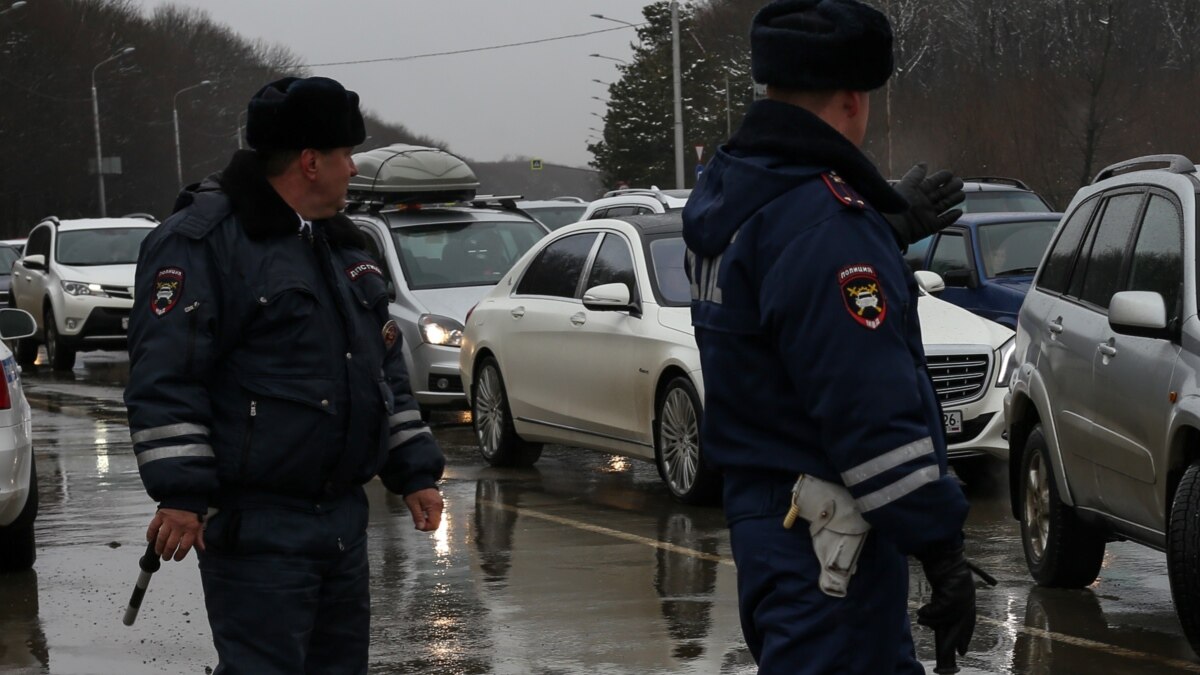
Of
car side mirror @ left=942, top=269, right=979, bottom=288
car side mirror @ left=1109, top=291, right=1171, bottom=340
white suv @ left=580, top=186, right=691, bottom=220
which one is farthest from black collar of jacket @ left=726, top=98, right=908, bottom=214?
white suv @ left=580, top=186, right=691, bottom=220

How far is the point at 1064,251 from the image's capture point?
8.05m

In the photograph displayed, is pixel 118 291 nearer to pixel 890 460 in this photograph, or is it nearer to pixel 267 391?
pixel 267 391

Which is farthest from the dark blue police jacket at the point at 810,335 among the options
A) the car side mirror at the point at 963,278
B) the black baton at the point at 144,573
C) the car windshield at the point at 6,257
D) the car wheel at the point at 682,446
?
the car windshield at the point at 6,257

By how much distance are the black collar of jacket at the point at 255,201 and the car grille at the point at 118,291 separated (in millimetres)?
18927

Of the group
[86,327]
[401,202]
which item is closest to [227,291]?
[401,202]

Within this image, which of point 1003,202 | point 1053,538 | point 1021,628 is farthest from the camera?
point 1003,202

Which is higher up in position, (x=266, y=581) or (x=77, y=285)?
(x=266, y=581)

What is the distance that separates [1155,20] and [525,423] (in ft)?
181

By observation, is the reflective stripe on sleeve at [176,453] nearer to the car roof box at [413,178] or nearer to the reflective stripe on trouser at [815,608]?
A: the reflective stripe on trouser at [815,608]

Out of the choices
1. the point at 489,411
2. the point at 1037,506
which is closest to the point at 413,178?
the point at 489,411

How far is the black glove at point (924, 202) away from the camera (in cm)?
404

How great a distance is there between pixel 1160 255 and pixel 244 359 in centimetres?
405

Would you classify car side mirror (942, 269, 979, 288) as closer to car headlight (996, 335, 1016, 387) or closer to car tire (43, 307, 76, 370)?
car headlight (996, 335, 1016, 387)

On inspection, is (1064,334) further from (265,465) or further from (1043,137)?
(1043,137)
